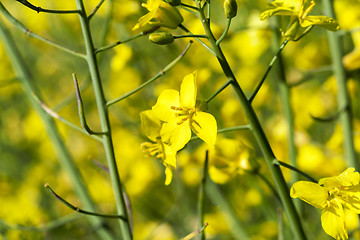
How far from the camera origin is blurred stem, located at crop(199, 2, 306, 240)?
678 mm

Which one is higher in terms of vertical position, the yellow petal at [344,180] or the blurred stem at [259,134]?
the blurred stem at [259,134]

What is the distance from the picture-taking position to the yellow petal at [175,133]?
728mm

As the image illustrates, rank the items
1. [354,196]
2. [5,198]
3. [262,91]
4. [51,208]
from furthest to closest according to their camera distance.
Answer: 1. [51,208]
2. [5,198]
3. [262,91]
4. [354,196]

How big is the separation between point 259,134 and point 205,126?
0.08 meters

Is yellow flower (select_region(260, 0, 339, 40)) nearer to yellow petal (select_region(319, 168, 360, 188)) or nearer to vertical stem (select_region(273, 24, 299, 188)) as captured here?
yellow petal (select_region(319, 168, 360, 188))

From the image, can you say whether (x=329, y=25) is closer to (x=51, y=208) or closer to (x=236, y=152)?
(x=236, y=152)

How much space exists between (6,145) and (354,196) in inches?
89.7

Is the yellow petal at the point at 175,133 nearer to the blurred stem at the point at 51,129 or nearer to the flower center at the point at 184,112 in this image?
the flower center at the point at 184,112

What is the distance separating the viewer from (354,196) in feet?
2.37

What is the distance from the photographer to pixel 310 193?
68 cm

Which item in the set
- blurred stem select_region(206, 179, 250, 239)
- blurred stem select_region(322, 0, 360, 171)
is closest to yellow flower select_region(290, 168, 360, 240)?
blurred stem select_region(322, 0, 360, 171)

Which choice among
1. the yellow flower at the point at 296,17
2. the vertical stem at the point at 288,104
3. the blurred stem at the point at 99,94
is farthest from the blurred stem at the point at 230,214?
the yellow flower at the point at 296,17

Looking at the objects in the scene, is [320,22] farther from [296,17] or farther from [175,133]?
[175,133]

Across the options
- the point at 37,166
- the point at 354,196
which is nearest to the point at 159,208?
the point at 37,166
